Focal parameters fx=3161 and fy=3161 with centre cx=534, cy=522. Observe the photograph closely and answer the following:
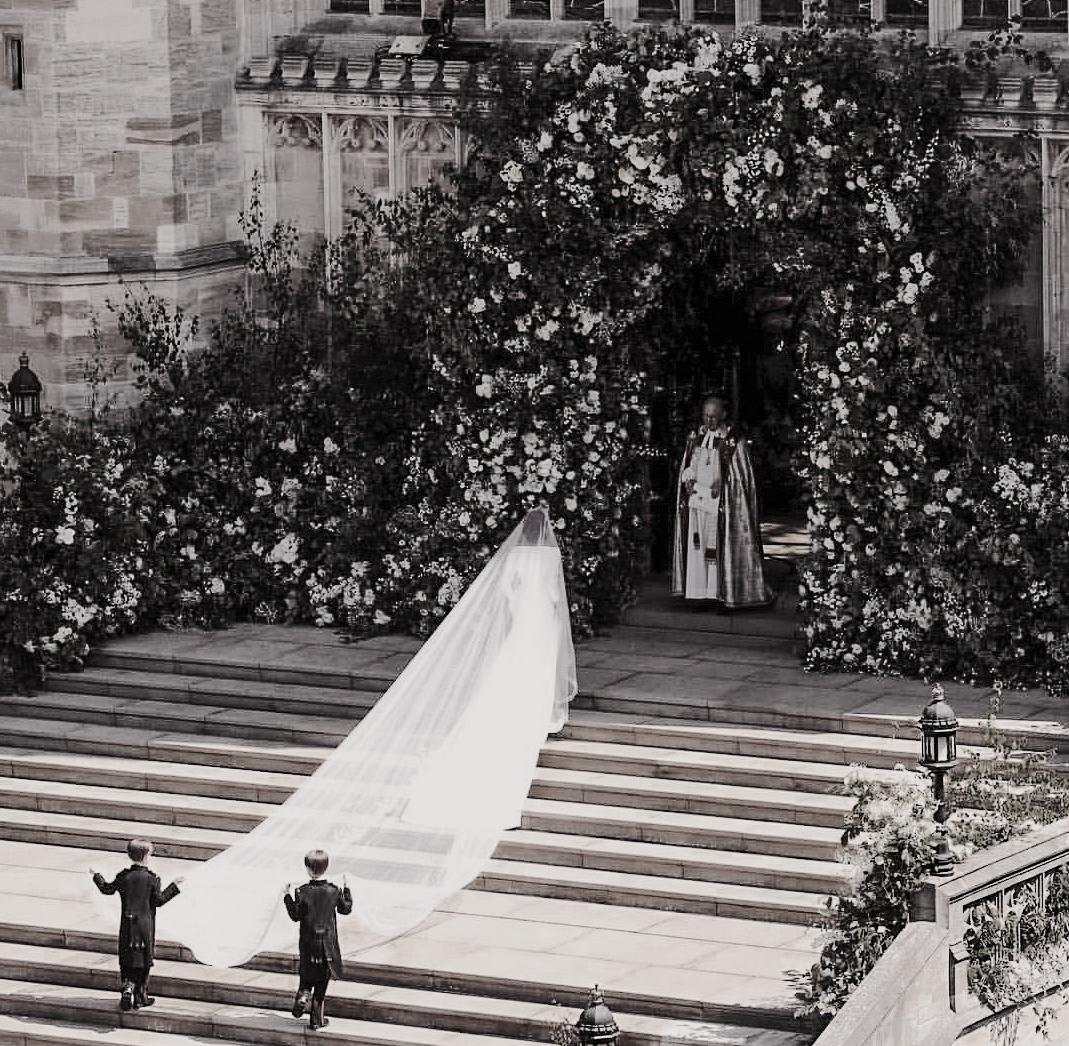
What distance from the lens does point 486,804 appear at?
20.6 m

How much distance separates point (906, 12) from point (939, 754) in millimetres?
7272

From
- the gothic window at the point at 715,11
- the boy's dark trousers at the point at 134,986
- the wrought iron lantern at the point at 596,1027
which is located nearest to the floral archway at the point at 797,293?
the gothic window at the point at 715,11

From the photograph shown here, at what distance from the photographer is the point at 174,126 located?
80.2ft

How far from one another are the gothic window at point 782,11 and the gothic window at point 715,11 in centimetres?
30

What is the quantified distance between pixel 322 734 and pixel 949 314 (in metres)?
5.22

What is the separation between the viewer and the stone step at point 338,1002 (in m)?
18.1

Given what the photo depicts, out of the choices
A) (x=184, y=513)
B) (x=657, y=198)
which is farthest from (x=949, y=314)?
(x=184, y=513)

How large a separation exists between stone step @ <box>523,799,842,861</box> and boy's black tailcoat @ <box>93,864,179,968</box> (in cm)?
288

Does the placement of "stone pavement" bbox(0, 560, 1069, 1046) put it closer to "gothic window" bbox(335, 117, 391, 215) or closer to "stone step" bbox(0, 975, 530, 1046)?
"stone step" bbox(0, 975, 530, 1046)

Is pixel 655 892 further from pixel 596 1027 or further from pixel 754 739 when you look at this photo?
pixel 596 1027

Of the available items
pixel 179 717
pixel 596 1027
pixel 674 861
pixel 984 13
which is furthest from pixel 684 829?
pixel 984 13

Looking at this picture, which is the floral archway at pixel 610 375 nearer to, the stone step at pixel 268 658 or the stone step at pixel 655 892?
the stone step at pixel 268 658

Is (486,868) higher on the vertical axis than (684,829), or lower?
lower

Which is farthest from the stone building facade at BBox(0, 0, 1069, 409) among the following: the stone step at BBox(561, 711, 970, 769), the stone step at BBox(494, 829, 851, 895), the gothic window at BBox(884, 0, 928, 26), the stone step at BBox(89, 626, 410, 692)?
the stone step at BBox(494, 829, 851, 895)
